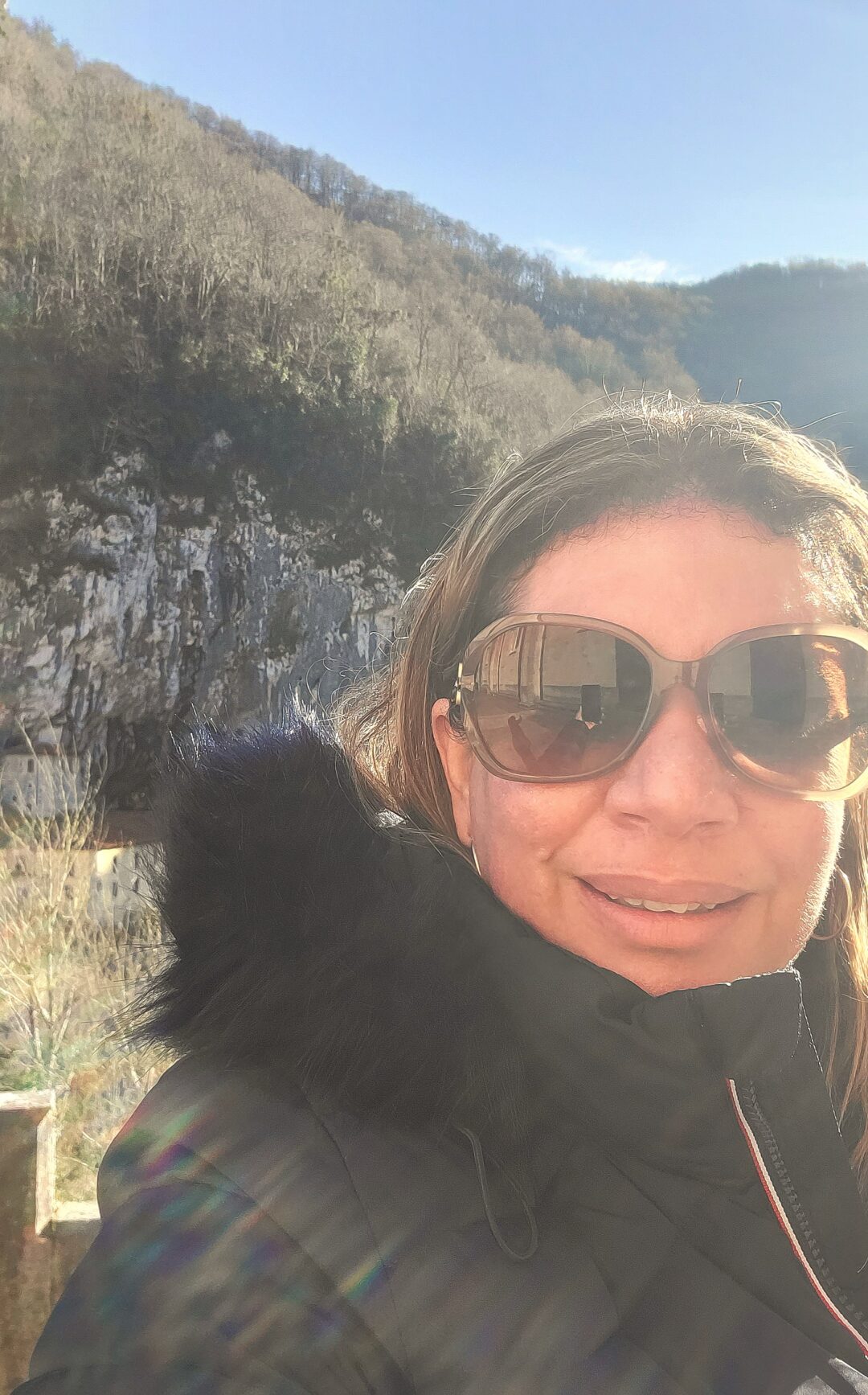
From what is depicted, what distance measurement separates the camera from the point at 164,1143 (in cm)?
65

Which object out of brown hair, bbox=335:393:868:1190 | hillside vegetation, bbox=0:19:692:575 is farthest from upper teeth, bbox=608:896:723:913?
hillside vegetation, bbox=0:19:692:575

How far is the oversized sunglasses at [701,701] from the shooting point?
0.82 meters

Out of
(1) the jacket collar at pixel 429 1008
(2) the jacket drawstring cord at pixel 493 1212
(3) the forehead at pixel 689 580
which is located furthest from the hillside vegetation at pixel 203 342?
(2) the jacket drawstring cord at pixel 493 1212

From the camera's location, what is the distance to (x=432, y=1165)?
2.22ft

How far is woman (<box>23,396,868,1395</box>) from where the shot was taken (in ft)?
1.99

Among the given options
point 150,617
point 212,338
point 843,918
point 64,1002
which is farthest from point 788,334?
point 843,918

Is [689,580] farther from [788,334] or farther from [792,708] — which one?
[788,334]

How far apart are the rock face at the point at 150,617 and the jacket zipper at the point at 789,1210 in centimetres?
1578

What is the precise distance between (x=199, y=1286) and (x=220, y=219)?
26410 mm

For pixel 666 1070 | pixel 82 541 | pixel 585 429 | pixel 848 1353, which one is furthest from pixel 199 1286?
pixel 82 541

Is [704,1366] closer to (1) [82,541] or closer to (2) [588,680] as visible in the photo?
(2) [588,680]

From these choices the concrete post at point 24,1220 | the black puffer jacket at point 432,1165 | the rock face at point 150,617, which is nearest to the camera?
the black puffer jacket at point 432,1165

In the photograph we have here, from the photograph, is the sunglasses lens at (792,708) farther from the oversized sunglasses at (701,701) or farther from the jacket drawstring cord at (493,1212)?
the jacket drawstring cord at (493,1212)

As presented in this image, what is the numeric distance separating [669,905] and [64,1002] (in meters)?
6.58
